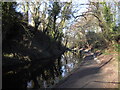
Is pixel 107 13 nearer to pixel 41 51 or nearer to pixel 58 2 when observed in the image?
pixel 58 2

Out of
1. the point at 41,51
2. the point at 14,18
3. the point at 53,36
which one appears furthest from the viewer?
the point at 53,36

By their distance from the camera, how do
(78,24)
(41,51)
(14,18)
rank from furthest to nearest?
1. (78,24)
2. (41,51)
3. (14,18)

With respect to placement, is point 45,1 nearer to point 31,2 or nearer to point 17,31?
point 31,2

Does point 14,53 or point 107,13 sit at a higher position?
point 107,13

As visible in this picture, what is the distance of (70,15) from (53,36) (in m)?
7.30

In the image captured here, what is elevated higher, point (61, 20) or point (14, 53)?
point (61, 20)

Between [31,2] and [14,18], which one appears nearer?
[14,18]

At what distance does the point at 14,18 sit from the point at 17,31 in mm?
4575

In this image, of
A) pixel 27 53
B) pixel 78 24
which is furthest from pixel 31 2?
pixel 78 24

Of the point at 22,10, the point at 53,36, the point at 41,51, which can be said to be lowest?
the point at 41,51

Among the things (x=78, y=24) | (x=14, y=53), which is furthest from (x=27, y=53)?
(x=78, y=24)

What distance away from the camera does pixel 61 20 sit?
3947cm

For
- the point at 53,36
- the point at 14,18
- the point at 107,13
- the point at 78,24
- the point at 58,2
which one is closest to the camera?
the point at 107,13

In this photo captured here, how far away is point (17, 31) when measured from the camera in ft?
102
